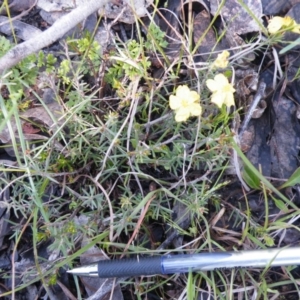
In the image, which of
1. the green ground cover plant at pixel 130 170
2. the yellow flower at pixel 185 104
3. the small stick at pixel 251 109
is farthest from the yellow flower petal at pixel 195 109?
the small stick at pixel 251 109

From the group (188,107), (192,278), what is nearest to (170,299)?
(192,278)

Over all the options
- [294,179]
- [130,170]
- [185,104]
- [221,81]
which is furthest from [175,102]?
[294,179]

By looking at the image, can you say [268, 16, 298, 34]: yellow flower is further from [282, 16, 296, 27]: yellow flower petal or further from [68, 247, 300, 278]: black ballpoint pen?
[68, 247, 300, 278]: black ballpoint pen

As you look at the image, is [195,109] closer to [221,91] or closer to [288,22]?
[221,91]

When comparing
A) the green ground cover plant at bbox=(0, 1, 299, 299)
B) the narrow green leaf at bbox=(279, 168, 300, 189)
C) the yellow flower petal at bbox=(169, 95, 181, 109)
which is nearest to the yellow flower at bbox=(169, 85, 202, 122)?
the yellow flower petal at bbox=(169, 95, 181, 109)

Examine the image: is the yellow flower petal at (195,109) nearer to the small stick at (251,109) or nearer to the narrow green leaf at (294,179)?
the small stick at (251,109)

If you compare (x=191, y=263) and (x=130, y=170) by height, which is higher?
(x=130, y=170)

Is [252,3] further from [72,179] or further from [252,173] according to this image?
[72,179]
